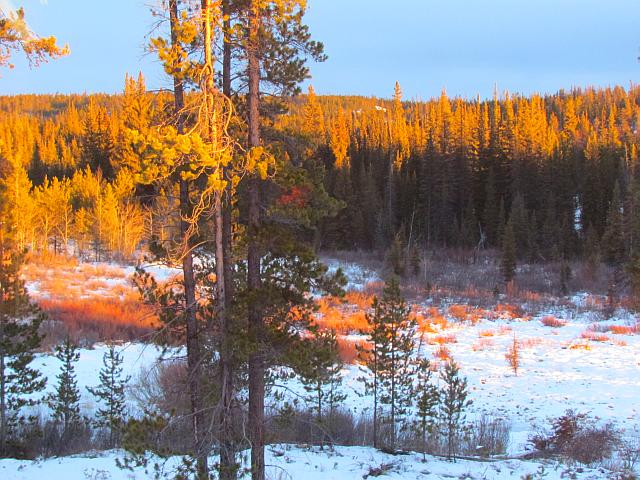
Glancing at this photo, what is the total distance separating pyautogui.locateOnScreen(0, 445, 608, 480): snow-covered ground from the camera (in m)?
9.75

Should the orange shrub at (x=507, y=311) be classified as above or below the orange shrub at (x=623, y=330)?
below

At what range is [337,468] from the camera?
415 inches

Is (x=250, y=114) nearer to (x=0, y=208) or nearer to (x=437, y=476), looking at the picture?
(x=437, y=476)

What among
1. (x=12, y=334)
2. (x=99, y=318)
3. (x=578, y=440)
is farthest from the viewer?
(x=99, y=318)

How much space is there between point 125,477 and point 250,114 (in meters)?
7.37

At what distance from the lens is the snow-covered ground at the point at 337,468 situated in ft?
32.0

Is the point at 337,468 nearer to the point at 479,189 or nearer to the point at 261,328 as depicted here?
the point at 261,328

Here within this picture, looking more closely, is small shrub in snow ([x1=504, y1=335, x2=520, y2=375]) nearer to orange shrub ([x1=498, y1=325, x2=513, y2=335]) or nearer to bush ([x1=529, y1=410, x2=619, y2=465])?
orange shrub ([x1=498, y1=325, x2=513, y2=335])

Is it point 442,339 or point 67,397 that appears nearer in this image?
point 67,397

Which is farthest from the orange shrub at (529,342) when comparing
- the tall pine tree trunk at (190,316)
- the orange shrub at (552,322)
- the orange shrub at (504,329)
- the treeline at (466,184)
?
the treeline at (466,184)

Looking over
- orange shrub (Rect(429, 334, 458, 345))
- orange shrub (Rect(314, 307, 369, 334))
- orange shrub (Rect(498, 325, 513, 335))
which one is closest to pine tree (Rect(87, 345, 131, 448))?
orange shrub (Rect(314, 307, 369, 334))

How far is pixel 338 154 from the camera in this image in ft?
215

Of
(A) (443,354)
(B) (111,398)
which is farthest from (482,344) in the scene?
(B) (111,398)

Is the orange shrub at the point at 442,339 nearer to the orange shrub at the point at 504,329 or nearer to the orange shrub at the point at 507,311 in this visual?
the orange shrub at the point at 504,329
